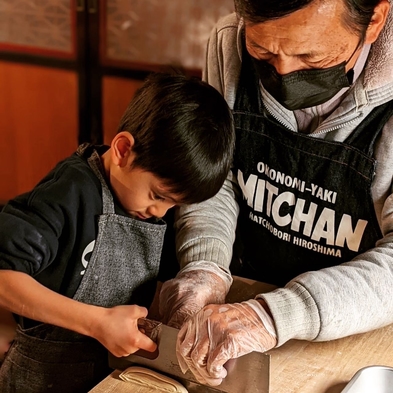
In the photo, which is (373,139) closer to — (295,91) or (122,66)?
(295,91)

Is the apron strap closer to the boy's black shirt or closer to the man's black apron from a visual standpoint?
the boy's black shirt

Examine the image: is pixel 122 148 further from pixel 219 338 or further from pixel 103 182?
pixel 219 338

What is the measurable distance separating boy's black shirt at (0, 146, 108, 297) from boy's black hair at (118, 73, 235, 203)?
111 millimetres

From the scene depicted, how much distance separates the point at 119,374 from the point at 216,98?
495 millimetres

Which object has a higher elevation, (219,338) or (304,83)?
(304,83)

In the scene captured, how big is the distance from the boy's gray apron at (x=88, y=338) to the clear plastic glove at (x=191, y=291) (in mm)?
85

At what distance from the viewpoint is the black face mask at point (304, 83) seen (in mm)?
1179

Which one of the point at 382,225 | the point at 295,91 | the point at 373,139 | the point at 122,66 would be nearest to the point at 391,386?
the point at 382,225

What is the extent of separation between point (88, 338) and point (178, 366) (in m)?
0.23

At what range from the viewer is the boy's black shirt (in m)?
1.03

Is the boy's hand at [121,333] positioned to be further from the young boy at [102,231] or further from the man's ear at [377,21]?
the man's ear at [377,21]

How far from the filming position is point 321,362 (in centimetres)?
111

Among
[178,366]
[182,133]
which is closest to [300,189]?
[182,133]

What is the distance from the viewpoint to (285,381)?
1.06 meters
